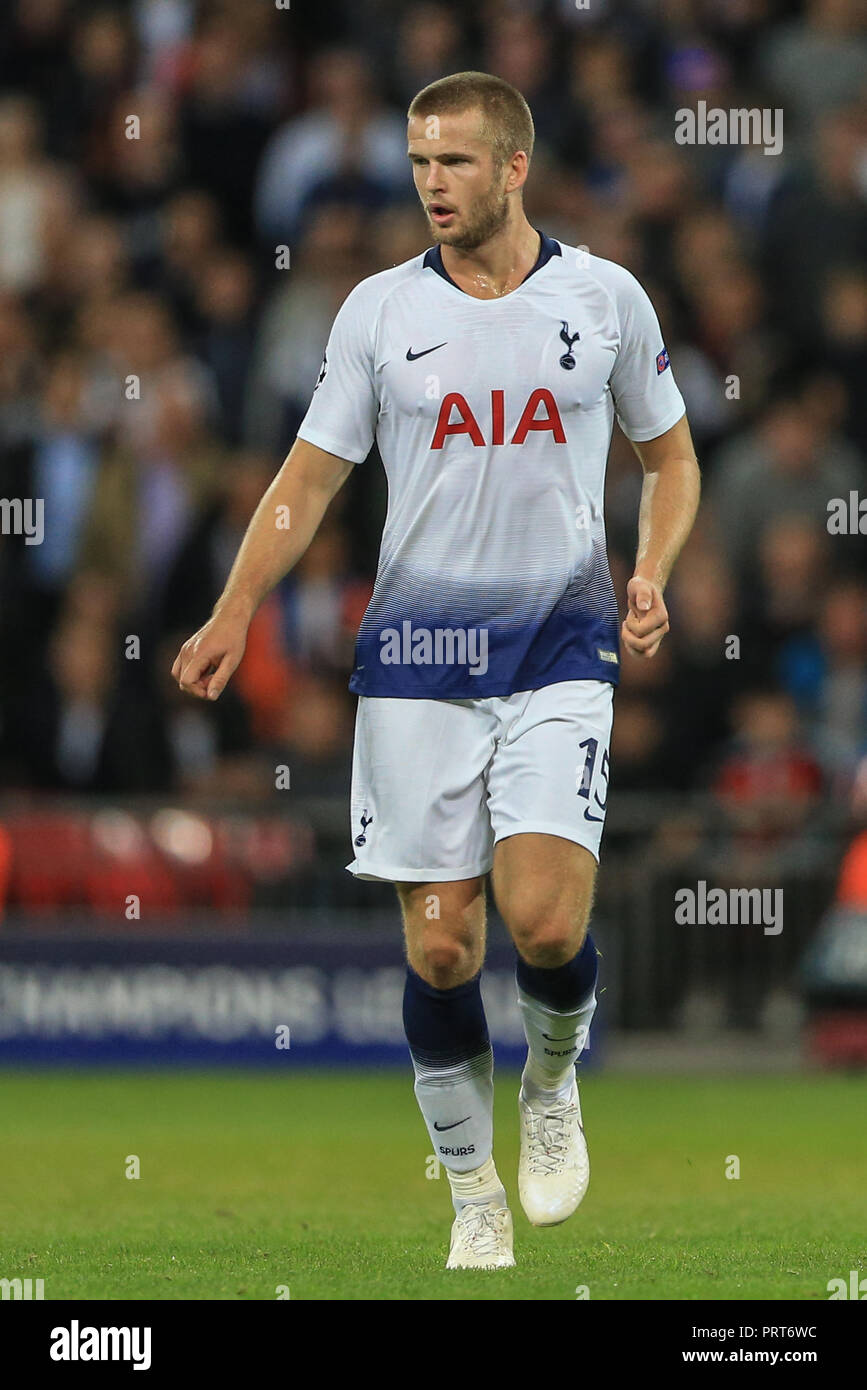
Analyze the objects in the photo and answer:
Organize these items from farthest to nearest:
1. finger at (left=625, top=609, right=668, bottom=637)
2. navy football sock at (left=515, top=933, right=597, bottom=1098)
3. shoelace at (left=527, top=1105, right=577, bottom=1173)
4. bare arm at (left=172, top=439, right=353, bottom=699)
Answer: shoelace at (left=527, top=1105, right=577, bottom=1173) → navy football sock at (left=515, top=933, right=597, bottom=1098) → bare arm at (left=172, top=439, right=353, bottom=699) → finger at (left=625, top=609, right=668, bottom=637)

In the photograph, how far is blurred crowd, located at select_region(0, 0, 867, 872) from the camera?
15.8m

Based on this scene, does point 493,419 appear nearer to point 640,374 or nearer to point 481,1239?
point 640,374

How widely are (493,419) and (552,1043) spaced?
178 centimetres

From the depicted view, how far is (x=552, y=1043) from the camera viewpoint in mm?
7363

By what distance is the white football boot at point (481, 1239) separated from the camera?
7.14 m

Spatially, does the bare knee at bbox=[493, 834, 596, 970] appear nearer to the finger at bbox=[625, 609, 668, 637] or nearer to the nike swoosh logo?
the finger at bbox=[625, 609, 668, 637]

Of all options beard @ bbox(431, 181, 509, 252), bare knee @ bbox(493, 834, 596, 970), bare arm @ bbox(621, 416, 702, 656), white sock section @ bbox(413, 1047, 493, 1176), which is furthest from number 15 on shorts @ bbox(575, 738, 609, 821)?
beard @ bbox(431, 181, 509, 252)

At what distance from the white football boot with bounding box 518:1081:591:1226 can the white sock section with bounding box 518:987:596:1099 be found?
57mm

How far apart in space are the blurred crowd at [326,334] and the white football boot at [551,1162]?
26.4ft

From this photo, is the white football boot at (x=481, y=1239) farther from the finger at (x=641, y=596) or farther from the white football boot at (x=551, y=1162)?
the finger at (x=641, y=596)

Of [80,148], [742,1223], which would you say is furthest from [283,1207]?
[80,148]
